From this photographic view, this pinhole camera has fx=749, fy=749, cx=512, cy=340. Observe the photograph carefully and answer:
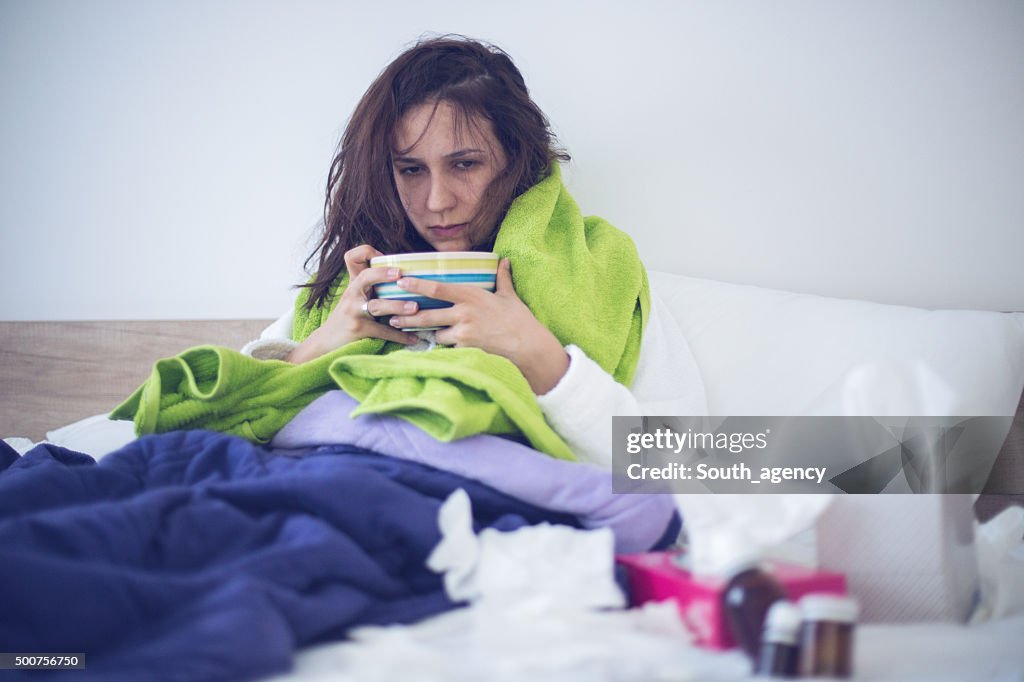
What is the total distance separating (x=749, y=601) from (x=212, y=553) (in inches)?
14.7

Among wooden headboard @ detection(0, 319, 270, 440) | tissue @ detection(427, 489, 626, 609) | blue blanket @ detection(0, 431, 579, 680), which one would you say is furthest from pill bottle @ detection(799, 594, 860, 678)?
wooden headboard @ detection(0, 319, 270, 440)

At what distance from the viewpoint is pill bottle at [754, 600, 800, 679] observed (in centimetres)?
44

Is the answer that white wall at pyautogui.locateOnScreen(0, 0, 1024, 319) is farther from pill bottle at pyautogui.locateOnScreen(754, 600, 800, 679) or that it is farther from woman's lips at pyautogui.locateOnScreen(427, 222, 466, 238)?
pill bottle at pyautogui.locateOnScreen(754, 600, 800, 679)

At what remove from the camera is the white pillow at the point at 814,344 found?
894mm

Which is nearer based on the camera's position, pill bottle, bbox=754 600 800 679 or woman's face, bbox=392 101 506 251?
pill bottle, bbox=754 600 800 679

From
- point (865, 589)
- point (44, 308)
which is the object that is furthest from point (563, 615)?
point (44, 308)

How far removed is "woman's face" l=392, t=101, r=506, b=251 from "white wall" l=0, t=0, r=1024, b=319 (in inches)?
11.1

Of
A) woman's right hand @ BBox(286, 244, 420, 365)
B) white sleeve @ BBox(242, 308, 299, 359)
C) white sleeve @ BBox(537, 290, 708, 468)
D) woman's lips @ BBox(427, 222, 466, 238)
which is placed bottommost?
white sleeve @ BBox(537, 290, 708, 468)

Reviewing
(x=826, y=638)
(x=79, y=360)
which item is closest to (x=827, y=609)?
(x=826, y=638)

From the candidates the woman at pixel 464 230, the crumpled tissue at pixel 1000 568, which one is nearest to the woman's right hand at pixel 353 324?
the woman at pixel 464 230

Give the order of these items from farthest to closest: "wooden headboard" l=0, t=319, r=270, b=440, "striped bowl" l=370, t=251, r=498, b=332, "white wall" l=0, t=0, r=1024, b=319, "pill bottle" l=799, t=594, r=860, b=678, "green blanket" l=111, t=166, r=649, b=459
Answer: "wooden headboard" l=0, t=319, r=270, b=440
"white wall" l=0, t=0, r=1024, b=319
"striped bowl" l=370, t=251, r=498, b=332
"green blanket" l=111, t=166, r=649, b=459
"pill bottle" l=799, t=594, r=860, b=678

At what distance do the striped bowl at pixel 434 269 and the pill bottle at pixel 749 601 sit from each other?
0.50m

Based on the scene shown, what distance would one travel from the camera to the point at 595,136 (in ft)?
4.17

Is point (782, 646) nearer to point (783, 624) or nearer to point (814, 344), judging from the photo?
point (783, 624)
